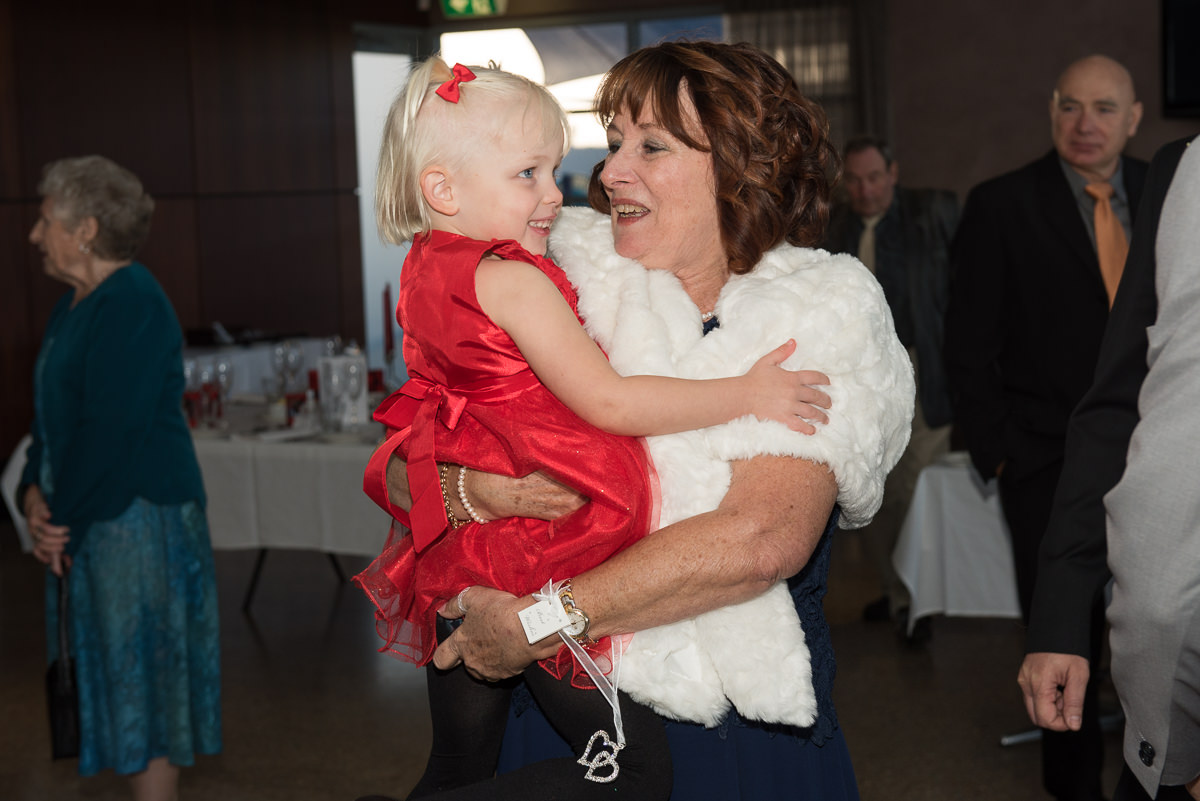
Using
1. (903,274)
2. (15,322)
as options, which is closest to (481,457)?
(903,274)

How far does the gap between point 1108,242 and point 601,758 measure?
102 inches

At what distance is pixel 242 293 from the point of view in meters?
8.19

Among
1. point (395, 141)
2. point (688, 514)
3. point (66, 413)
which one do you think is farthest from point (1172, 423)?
point (66, 413)

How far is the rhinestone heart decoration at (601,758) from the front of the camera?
1.37 metres

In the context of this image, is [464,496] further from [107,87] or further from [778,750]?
[107,87]

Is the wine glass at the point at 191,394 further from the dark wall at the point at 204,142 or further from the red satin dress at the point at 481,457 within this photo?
the red satin dress at the point at 481,457

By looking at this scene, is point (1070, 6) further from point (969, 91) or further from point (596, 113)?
point (596, 113)

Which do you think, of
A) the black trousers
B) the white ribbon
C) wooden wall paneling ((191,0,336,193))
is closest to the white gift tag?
the white ribbon

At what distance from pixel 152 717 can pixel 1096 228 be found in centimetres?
306

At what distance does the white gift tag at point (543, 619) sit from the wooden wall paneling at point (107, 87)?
6.77 meters

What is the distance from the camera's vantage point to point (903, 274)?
5.01 meters

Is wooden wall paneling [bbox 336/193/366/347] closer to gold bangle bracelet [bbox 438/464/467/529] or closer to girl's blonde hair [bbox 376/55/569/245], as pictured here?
girl's blonde hair [bbox 376/55/569/245]

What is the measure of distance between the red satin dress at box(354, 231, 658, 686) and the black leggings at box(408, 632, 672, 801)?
4 cm

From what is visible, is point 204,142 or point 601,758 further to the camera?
point 204,142
